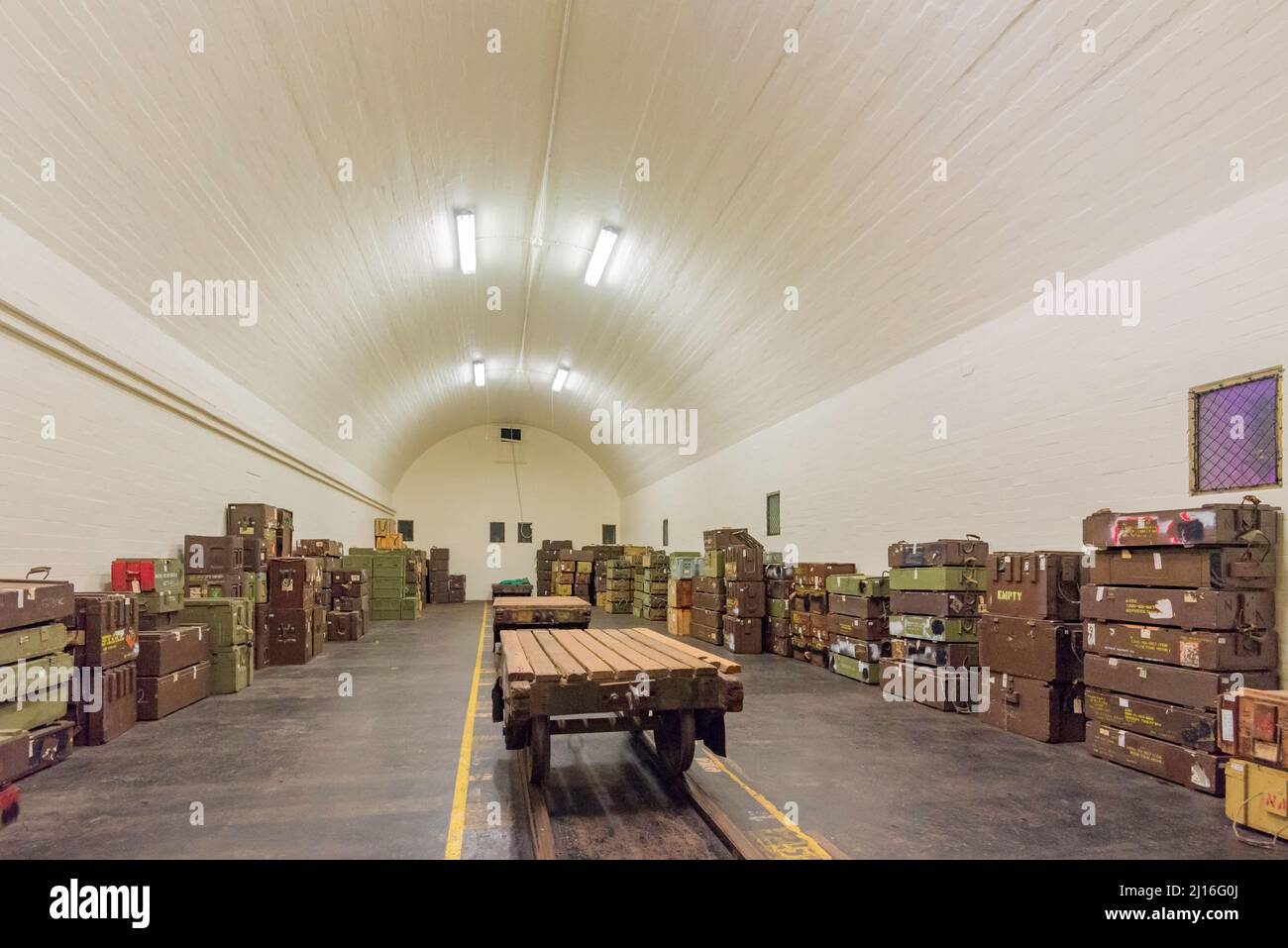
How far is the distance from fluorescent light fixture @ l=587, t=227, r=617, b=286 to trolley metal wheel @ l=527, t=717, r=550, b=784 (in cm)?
874

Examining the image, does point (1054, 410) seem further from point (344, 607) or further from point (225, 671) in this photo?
point (344, 607)

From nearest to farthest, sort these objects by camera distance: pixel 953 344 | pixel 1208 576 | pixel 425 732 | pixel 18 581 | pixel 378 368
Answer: pixel 1208 576 → pixel 18 581 → pixel 425 732 → pixel 953 344 → pixel 378 368

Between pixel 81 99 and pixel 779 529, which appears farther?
pixel 779 529

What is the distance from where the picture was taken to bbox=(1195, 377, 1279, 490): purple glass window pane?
5441 millimetres

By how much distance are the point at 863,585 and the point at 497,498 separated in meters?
21.1

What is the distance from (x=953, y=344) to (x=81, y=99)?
9.24 metres

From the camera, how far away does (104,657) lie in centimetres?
659

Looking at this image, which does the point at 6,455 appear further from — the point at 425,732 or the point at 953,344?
the point at 953,344

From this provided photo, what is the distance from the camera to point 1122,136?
583 cm

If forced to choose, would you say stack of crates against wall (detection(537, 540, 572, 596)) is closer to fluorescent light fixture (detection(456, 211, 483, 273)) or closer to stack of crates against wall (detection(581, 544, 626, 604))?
stack of crates against wall (detection(581, 544, 626, 604))

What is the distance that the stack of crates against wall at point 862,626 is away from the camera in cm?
986

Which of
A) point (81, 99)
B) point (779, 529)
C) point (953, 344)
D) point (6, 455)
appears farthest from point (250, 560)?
point (953, 344)

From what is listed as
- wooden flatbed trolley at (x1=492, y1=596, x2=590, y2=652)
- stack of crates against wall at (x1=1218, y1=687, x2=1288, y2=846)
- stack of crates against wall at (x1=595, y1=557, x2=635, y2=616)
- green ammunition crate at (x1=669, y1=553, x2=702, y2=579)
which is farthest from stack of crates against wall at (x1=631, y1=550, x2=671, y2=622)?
stack of crates against wall at (x1=1218, y1=687, x2=1288, y2=846)

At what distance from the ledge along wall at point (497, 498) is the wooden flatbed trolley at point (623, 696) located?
79.0ft
